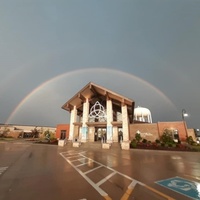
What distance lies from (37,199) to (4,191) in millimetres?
1621

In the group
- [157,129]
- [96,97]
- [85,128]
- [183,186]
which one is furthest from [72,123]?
[183,186]

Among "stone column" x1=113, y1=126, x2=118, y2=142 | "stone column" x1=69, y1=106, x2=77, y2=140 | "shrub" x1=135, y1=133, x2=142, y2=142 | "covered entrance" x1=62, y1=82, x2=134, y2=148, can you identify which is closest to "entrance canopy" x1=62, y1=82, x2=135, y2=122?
"covered entrance" x1=62, y1=82, x2=134, y2=148

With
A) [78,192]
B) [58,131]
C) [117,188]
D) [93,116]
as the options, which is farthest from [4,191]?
[58,131]

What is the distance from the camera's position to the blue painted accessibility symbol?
14.8 ft

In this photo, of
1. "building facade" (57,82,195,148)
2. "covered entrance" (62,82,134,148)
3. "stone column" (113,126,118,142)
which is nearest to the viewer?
"building facade" (57,82,195,148)

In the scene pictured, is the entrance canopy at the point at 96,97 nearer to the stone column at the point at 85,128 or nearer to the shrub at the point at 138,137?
the stone column at the point at 85,128

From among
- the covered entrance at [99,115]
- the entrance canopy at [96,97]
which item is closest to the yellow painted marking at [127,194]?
the covered entrance at [99,115]

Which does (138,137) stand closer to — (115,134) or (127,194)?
(115,134)

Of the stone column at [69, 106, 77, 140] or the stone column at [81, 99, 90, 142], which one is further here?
the stone column at [69, 106, 77, 140]

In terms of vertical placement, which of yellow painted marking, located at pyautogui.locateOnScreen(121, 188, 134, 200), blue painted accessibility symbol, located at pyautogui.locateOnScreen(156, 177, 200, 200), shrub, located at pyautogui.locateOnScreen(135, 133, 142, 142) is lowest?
blue painted accessibility symbol, located at pyautogui.locateOnScreen(156, 177, 200, 200)

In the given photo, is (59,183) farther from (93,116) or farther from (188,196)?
(93,116)

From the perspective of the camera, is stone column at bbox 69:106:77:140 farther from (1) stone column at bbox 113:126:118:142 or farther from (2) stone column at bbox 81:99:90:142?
(1) stone column at bbox 113:126:118:142

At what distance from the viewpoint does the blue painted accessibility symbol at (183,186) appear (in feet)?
14.8

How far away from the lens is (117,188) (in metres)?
4.88
